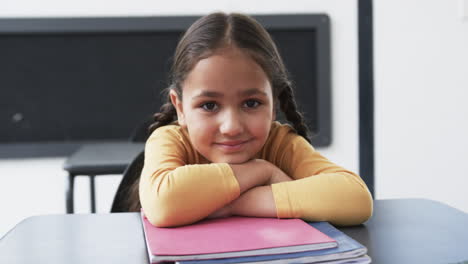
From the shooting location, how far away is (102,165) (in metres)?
2.03

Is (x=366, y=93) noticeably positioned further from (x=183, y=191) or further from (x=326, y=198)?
(x=183, y=191)

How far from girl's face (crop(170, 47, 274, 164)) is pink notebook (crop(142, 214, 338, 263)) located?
21cm

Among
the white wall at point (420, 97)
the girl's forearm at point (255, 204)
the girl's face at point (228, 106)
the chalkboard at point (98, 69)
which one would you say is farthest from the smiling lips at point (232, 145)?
the white wall at point (420, 97)

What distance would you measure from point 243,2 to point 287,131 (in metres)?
1.92

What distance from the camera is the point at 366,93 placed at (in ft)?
4.36

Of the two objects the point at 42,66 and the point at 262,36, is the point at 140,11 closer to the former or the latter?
the point at 42,66

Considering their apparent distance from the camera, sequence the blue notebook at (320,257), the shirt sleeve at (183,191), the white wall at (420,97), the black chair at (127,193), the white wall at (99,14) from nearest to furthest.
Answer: the blue notebook at (320,257), the shirt sleeve at (183,191), the black chair at (127,193), the white wall at (99,14), the white wall at (420,97)

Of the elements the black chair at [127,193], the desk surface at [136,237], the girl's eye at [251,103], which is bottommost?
the black chair at [127,193]

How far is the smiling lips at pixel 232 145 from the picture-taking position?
40.4 inches

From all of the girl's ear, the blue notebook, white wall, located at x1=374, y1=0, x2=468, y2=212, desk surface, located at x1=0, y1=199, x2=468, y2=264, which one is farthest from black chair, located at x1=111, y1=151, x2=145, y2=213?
Result: white wall, located at x1=374, y1=0, x2=468, y2=212

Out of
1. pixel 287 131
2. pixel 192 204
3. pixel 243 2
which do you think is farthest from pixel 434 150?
pixel 192 204

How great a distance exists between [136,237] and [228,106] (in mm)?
295

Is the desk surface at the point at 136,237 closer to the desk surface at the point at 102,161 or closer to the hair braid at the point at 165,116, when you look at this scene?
the hair braid at the point at 165,116

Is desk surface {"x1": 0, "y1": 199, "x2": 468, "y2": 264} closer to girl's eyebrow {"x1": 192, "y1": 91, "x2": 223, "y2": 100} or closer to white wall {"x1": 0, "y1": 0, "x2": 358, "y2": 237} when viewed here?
girl's eyebrow {"x1": 192, "y1": 91, "x2": 223, "y2": 100}
